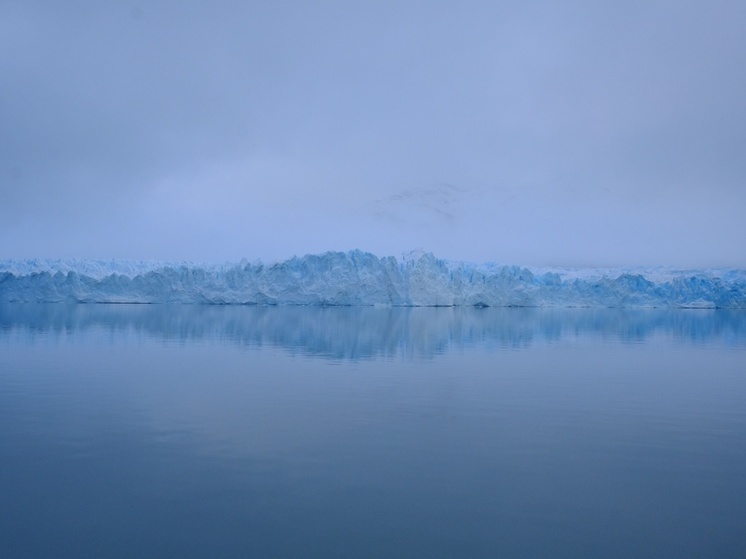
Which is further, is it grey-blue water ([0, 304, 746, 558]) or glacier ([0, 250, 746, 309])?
glacier ([0, 250, 746, 309])

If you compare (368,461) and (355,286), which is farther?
(355,286)

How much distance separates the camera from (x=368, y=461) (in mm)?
4691

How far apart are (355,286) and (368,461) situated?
3109cm

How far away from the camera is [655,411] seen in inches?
265

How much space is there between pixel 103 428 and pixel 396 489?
311cm

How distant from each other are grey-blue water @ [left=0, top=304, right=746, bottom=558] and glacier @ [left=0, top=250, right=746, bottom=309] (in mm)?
25528

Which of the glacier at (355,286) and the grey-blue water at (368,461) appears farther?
the glacier at (355,286)

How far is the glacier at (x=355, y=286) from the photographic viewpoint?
35500 millimetres

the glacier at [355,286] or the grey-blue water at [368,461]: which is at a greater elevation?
the glacier at [355,286]

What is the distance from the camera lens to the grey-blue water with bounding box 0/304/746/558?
132 inches

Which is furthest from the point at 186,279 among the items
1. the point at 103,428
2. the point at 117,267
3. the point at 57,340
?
the point at 103,428

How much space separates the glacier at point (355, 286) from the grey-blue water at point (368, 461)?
25.5 meters

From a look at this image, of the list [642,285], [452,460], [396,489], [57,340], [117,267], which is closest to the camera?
[396,489]

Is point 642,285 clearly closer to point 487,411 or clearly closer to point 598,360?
point 598,360
